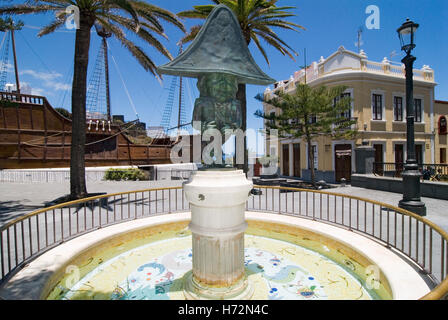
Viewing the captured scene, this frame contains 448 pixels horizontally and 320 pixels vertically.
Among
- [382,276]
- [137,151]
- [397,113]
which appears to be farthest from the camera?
[137,151]

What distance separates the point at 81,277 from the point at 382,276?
5.40 metres

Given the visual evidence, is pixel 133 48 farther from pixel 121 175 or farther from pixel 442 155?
pixel 442 155

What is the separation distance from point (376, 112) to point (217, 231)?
2252 cm

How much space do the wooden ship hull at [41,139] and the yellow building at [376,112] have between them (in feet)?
62.7

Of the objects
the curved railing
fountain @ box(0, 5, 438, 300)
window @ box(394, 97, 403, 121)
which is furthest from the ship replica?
window @ box(394, 97, 403, 121)

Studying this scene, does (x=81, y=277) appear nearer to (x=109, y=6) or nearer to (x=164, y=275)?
(x=164, y=275)

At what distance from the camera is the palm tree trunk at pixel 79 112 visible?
32.0ft

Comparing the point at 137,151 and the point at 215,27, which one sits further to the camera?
the point at 137,151

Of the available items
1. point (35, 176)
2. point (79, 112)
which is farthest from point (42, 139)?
point (79, 112)

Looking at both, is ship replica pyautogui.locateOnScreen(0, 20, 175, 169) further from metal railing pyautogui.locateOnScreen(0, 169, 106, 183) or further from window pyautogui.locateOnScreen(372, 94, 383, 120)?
window pyautogui.locateOnScreen(372, 94, 383, 120)

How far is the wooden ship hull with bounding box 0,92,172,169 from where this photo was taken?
2072cm

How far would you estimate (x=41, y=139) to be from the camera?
2197cm

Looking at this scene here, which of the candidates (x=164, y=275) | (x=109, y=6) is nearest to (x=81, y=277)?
(x=164, y=275)
